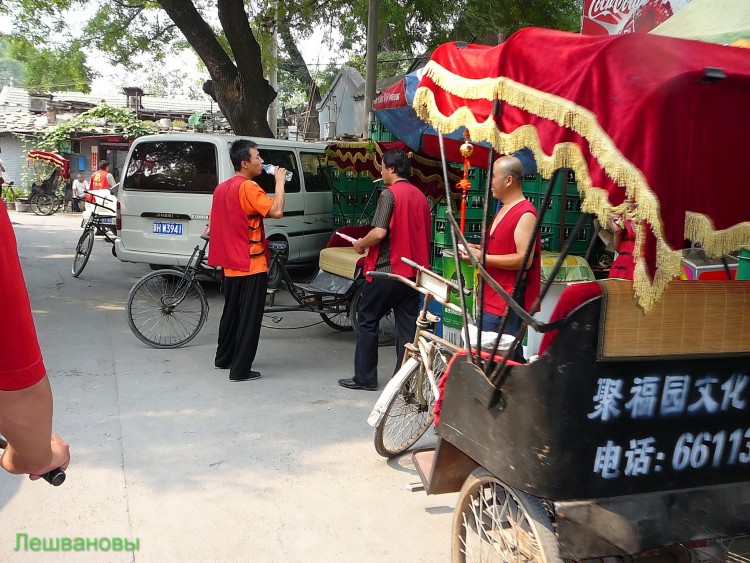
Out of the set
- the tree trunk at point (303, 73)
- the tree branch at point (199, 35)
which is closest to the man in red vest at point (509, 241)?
the tree branch at point (199, 35)

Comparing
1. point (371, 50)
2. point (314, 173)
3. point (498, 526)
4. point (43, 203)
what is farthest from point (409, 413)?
point (43, 203)

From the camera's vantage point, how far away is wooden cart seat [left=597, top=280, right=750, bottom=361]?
7.84ft

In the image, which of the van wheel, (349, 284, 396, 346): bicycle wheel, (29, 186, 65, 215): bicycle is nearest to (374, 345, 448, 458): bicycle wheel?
(349, 284, 396, 346): bicycle wheel

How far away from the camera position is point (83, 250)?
10.7 meters

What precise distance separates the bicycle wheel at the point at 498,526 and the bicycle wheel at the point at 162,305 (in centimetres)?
440

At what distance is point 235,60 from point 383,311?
24.8 ft

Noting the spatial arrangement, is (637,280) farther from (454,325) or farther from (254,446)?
(454,325)

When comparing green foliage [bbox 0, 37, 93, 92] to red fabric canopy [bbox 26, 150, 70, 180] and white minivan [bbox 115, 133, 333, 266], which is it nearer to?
red fabric canopy [bbox 26, 150, 70, 180]

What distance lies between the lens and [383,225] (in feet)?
17.9

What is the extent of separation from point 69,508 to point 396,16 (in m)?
12.4

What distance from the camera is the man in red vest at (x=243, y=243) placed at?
5.82m

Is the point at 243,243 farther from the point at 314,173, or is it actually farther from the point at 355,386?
the point at 314,173

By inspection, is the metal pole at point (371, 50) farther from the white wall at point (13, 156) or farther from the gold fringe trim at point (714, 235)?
the white wall at point (13, 156)

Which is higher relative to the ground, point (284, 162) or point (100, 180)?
point (284, 162)
